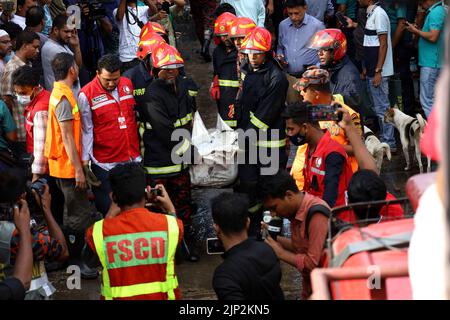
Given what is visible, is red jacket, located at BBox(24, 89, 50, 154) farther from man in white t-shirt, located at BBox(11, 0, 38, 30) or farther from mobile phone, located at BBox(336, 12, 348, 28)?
mobile phone, located at BBox(336, 12, 348, 28)

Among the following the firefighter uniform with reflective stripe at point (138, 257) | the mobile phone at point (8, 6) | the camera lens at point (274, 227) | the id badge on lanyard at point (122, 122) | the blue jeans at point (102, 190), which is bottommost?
the blue jeans at point (102, 190)

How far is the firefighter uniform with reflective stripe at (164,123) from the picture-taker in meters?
8.50

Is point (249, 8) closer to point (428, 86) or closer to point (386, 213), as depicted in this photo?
point (428, 86)

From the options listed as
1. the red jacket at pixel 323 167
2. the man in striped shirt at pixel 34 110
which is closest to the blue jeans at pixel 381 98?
the red jacket at pixel 323 167

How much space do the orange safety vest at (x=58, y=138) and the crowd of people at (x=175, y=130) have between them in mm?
13

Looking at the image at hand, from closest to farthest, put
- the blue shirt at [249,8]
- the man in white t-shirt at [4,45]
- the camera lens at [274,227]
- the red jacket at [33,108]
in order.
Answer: the camera lens at [274,227] < the red jacket at [33,108] < the man in white t-shirt at [4,45] < the blue shirt at [249,8]

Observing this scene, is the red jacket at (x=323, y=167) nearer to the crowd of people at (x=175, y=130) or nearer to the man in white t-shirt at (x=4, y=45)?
the crowd of people at (x=175, y=130)

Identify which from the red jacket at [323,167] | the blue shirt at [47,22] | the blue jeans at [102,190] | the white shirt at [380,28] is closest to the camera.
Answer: the red jacket at [323,167]

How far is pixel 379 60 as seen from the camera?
11.3 meters

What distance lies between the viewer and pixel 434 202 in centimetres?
362

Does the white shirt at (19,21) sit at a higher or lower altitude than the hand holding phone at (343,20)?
higher

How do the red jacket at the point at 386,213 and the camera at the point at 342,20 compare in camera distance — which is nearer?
the red jacket at the point at 386,213

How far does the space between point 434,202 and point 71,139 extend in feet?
16.6

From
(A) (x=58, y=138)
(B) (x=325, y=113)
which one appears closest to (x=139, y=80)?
(A) (x=58, y=138)
